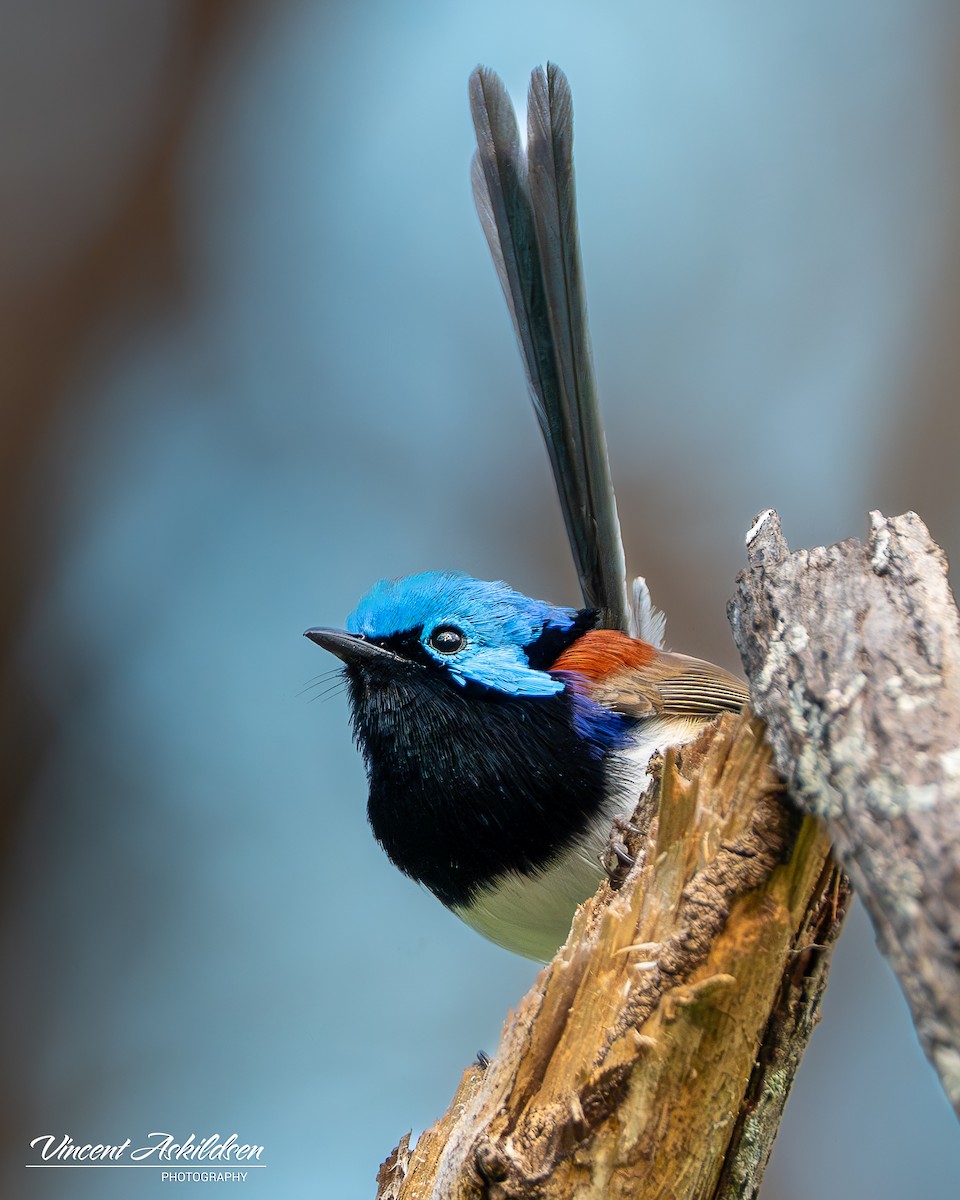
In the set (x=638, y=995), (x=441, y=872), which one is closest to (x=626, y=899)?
(x=638, y=995)

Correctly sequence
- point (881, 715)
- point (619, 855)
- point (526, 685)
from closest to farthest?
1. point (881, 715)
2. point (619, 855)
3. point (526, 685)

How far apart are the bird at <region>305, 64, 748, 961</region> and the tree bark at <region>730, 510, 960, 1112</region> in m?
0.95

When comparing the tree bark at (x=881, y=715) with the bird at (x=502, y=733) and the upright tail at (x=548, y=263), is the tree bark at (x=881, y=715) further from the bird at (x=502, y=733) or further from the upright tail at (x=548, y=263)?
the upright tail at (x=548, y=263)

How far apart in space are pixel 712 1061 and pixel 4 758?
10.5ft

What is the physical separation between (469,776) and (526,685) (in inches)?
10.3

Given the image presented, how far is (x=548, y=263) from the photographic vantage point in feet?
8.53

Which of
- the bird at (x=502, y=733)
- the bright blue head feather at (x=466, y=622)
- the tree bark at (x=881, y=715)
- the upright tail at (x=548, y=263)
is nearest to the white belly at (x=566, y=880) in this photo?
the bird at (x=502, y=733)

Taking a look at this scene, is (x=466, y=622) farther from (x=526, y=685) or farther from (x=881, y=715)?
(x=881, y=715)

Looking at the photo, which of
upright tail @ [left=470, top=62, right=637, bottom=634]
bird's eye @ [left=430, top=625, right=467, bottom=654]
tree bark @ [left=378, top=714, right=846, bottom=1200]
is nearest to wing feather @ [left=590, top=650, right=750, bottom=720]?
bird's eye @ [left=430, top=625, right=467, bottom=654]

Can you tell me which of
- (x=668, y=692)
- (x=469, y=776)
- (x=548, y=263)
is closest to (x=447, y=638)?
(x=469, y=776)

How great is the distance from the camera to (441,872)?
7.50 feet

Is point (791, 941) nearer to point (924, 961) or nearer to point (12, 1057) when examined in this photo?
point (924, 961)

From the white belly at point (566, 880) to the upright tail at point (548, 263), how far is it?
0.71m

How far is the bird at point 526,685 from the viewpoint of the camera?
2223mm
